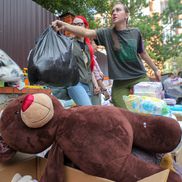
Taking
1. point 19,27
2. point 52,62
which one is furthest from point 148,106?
point 19,27

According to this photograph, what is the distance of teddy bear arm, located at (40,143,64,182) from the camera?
1615mm

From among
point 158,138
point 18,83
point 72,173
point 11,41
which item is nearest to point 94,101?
point 18,83

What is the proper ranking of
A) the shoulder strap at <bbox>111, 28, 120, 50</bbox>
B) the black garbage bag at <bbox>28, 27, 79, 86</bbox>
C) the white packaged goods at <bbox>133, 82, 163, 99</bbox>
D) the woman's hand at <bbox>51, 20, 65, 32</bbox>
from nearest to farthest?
the black garbage bag at <bbox>28, 27, 79, 86</bbox> < the white packaged goods at <bbox>133, 82, 163, 99</bbox> < the woman's hand at <bbox>51, 20, 65, 32</bbox> < the shoulder strap at <bbox>111, 28, 120, 50</bbox>

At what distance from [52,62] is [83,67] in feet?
3.13

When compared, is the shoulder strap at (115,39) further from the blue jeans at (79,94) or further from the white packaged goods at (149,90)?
the blue jeans at (79,94)

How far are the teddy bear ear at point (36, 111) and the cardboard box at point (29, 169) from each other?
285 mm

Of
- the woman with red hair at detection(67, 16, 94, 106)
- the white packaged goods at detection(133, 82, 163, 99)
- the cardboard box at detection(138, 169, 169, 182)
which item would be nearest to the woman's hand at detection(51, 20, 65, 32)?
the woman with red hair at detection(67, 16, 94, 106)

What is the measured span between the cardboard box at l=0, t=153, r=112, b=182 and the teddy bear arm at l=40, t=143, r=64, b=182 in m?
0.05

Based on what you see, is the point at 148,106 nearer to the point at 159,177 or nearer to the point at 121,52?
the point at 159,177

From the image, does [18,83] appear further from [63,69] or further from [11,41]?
[11,41]

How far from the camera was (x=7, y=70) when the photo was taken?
2.64 metres

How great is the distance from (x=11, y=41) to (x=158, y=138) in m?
4.28

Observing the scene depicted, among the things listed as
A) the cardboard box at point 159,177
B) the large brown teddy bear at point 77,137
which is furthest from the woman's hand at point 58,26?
the cardboard box at point 159,177

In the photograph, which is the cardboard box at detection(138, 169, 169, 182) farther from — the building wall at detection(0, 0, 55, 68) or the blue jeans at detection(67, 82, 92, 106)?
the building wall at detection(0, 0, 55, 68)
